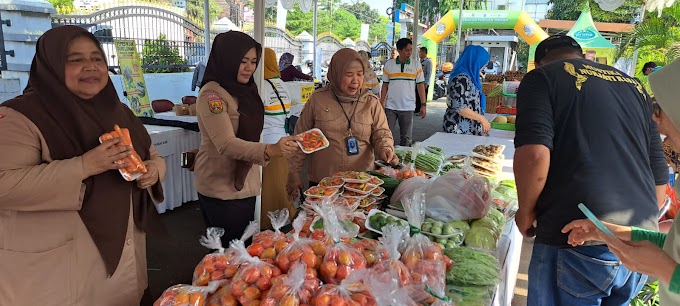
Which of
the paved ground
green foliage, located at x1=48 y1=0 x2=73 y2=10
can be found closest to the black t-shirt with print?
the paved ground

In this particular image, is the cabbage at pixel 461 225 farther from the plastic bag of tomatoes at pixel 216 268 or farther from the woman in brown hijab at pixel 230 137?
the plastic bag of tomatoes at pixel 216 268

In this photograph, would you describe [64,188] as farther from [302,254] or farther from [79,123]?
[302,254]

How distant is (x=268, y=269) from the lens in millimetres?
1440

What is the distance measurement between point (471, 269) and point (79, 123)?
63.7 inches

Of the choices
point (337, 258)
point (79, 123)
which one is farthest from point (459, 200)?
point (79, 123)

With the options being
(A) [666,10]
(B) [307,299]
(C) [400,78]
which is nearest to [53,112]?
(B) [307,299]

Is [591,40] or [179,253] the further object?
[591,40]

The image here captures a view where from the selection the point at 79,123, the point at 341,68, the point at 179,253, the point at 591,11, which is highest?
the point at 591,11

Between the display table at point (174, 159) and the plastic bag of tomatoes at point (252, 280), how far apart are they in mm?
3313

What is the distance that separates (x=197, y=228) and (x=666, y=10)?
10494 millimetres

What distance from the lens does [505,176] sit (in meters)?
3.67

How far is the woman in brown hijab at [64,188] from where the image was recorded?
148cm

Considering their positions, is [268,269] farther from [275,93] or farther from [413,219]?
[275,93]

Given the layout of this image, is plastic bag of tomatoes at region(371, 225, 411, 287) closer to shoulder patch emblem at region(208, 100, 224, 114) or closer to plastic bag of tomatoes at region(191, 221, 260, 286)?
plastic bag of tomatoes at region(191, 221, 260, 286)
